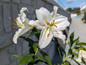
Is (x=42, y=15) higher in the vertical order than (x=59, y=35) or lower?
higher

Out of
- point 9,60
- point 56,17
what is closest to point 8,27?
point 9,60

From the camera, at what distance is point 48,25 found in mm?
663

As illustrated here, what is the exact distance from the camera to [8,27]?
3.50ft

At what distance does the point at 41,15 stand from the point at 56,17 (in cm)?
10

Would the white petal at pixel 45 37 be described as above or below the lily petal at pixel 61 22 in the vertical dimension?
below

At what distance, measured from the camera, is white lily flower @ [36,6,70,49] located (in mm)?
632

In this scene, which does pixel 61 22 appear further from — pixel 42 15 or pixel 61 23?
pixel 42 15

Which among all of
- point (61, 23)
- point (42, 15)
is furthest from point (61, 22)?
point (42, 15)

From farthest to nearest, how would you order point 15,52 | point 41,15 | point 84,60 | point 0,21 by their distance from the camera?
1. point 15,52
2. point 84,60
3. point 0,21
4. point 41,15

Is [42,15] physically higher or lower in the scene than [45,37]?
higher

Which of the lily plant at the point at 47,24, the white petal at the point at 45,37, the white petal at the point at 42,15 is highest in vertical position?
the white petal at the point at 42,15

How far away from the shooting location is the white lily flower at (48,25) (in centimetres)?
63

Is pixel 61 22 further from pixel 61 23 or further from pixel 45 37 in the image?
pixel 45 37

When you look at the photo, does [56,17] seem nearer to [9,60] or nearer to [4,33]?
[4,33]
